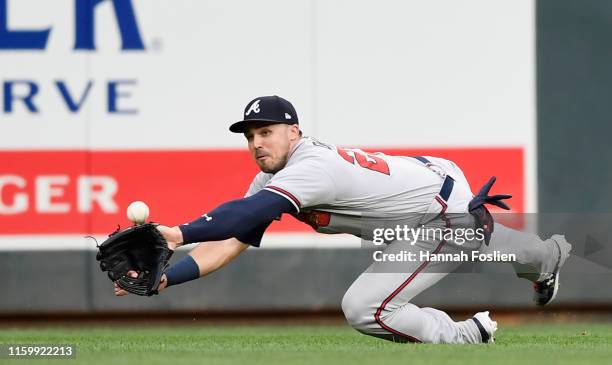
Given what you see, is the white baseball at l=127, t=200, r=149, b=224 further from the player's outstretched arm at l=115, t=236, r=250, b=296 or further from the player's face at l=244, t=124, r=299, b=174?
the player's face at l=244, t=124, r=299, b=174

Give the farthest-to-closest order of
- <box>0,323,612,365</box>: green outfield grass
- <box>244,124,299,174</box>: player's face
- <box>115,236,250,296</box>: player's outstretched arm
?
1. <box>244,124,299,174</box>: player's face
2. <box>115,236,250,296</box>: player's outstretched arm
3. <box>0,323,612,365</box>: green outfield grass

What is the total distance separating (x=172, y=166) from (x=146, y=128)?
0.27m

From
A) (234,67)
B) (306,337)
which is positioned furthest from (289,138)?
(234,67)

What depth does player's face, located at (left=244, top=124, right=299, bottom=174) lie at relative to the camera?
217 inches

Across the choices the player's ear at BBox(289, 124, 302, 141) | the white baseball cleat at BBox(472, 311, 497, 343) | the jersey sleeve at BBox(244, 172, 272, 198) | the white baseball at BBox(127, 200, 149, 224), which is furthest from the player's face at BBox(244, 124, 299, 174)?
the white baseball cleat at BBox(472, 311, 497, 343)

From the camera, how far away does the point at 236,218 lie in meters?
5.02

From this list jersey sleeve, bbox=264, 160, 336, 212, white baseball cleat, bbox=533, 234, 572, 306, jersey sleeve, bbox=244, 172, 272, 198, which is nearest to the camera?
jersey sleeve, bbox=264, 160, 336, 212

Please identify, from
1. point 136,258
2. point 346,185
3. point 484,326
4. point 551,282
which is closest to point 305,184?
point 346,185

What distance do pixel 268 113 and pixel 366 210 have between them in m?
0.61

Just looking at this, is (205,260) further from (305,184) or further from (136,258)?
(305,184)

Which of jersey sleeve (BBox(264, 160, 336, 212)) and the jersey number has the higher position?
the jersey number

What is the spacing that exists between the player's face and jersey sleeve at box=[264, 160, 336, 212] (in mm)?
188

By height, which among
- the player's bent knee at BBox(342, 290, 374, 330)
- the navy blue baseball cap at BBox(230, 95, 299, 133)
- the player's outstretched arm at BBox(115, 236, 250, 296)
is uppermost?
the navy blue baseball cap at BBox(230, 95, 299, 133)

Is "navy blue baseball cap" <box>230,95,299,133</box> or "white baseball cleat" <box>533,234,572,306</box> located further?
"white baseball cleat" <box>533,234,572,306</box>
